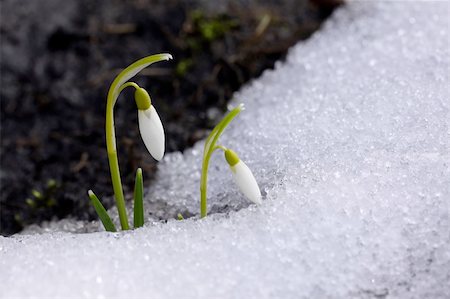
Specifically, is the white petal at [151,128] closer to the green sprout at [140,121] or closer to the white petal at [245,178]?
the green sprout at [140,121]

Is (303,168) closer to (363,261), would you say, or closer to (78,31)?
(363,261)

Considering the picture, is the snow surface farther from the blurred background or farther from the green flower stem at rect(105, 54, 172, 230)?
the blurred background

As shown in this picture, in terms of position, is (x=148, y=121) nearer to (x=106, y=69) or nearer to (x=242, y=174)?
(x=242, y=174)

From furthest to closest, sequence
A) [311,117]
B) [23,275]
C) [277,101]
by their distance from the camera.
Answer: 1. [277,101]
2. [311,117]
3. [23,275]

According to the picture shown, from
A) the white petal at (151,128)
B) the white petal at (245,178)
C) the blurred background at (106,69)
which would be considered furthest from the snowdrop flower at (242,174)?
the blurred background at (106,69)

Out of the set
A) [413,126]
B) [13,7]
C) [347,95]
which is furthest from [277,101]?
[13,7]

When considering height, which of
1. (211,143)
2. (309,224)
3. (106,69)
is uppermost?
(211,143)

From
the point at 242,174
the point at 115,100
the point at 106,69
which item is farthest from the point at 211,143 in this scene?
the point at 106,69
